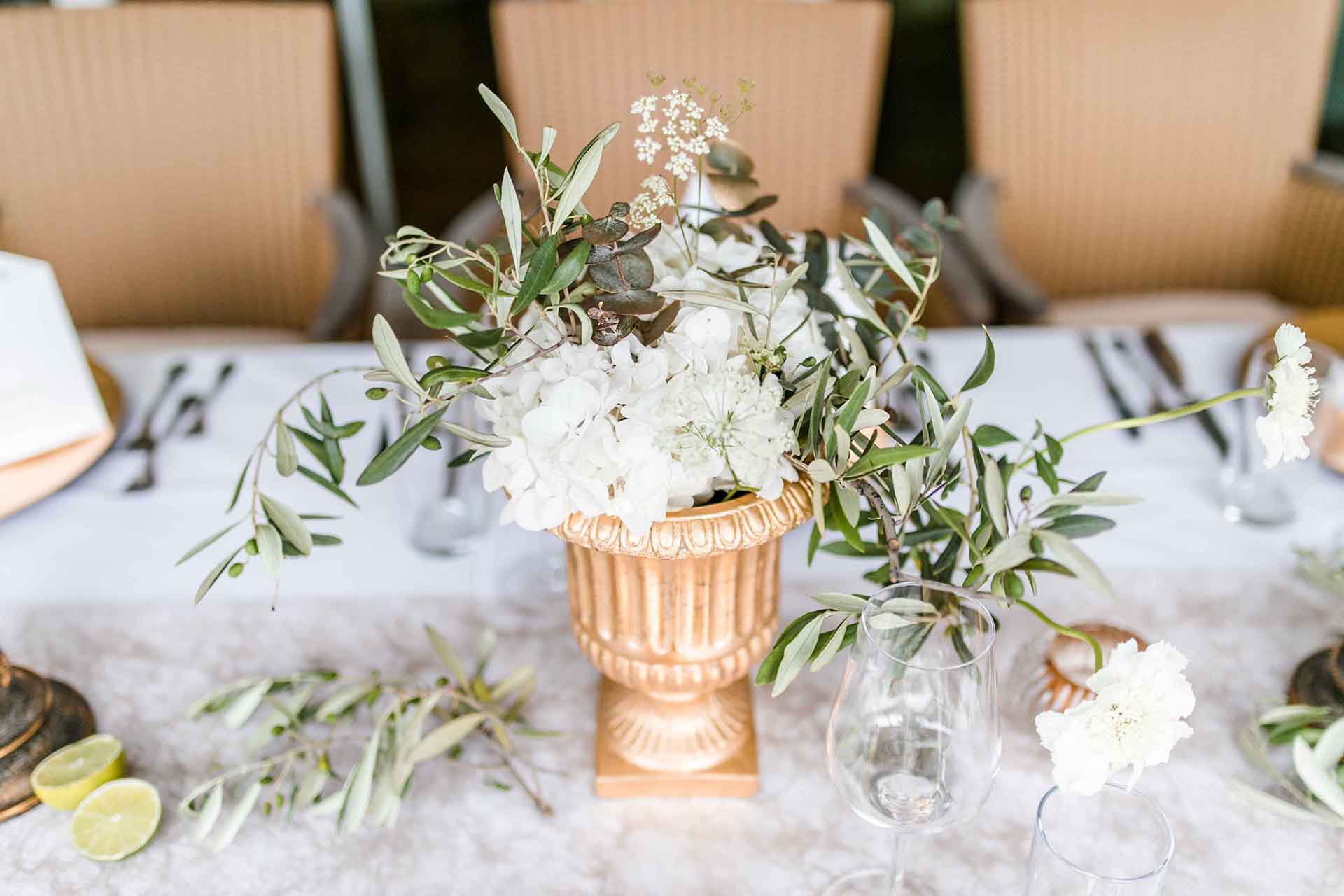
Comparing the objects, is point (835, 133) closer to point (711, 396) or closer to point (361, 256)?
point (361, 256)

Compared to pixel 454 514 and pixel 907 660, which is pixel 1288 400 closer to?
pixel 907 660

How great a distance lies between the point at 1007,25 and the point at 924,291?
4.58ft

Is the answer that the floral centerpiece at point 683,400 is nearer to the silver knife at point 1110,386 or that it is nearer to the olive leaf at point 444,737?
the olive leaf at point 444,737

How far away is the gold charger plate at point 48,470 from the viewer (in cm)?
114

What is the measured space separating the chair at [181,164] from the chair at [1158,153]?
1163mm

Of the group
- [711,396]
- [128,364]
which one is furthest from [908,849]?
[128,364]

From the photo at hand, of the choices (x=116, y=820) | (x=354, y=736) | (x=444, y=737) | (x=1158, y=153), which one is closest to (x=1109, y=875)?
(x=444, y=737)

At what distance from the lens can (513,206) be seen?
62cm

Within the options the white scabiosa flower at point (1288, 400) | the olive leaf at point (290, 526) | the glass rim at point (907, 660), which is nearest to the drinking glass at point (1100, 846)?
the glass rim at point (907, 660)

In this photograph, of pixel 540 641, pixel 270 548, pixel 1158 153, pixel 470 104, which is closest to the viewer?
pixel 270 548

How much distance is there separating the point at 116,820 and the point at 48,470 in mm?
513

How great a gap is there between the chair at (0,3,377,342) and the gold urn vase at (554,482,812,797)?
3.42ft

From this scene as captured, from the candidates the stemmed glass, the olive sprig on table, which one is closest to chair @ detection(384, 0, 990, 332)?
the stemmed glass

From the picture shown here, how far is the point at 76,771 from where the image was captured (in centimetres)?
85
